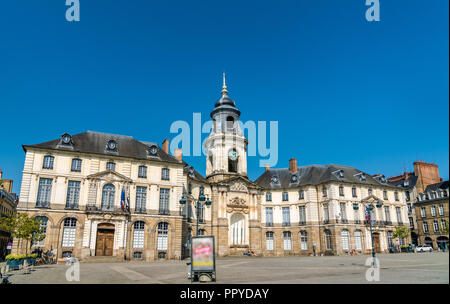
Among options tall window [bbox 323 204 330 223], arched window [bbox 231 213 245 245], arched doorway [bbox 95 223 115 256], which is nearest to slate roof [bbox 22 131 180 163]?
arched doorway [bbox 95 223 115 256]

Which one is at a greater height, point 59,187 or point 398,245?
point 59,187

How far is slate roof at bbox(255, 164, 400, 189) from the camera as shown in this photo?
46.3m

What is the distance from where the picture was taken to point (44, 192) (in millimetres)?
30953

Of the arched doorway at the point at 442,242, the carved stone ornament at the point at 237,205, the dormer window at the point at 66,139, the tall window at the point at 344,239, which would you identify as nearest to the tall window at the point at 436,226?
the arched doorway at the point at 442,242

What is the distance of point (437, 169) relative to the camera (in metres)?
59.8

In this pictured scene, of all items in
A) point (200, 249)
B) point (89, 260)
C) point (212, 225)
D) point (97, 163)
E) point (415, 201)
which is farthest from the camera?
point (415, 201)

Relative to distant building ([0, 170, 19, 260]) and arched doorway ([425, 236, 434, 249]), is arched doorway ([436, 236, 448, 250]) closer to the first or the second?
arched doorway ([425, 236, 434, 249])

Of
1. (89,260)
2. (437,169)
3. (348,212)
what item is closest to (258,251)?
(348,212)

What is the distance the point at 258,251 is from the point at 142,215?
1832 cm

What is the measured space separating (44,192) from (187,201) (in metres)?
15.6

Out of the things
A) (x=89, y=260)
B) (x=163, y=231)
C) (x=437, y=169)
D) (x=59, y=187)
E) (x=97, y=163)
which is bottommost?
(x=89, y=260)

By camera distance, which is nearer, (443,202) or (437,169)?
(443,202)

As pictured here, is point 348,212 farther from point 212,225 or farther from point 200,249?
point 200,249

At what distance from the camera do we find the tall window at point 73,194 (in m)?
31.4
